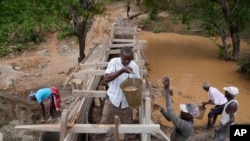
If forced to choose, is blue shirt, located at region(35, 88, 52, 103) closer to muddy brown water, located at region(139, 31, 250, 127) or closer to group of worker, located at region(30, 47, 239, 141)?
muddy brown water, located at region(139, 31, 250, 127)

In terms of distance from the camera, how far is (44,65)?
16281 mm

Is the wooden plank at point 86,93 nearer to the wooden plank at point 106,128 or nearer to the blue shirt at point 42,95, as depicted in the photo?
the wooden plank at point 106,128

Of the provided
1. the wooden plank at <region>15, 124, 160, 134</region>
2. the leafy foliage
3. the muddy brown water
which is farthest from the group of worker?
the leafy foliage

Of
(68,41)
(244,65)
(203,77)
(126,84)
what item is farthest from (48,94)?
(68,41)

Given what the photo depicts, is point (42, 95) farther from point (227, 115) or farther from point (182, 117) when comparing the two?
point (227, 115)

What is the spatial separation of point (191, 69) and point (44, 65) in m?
6.77

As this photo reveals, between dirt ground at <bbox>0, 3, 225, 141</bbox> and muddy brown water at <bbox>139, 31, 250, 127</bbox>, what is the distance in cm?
278

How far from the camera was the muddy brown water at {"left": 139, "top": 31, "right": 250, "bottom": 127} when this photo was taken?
1125 cm

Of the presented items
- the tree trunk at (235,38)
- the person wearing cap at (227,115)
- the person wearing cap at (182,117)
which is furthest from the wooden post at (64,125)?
the tree trunk at (235,38)

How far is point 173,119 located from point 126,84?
83cm

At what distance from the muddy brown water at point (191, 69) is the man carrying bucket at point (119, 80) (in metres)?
4.03

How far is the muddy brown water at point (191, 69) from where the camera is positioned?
11252mm

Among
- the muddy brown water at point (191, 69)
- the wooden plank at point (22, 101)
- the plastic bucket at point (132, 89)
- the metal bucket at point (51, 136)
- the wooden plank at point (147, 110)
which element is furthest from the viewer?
the muddy brown water at point (191, 69)

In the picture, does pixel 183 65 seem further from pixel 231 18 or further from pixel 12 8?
pixel 12 8
